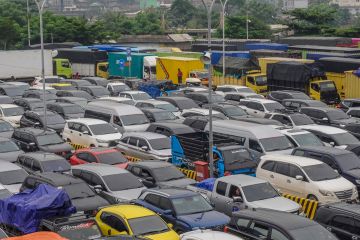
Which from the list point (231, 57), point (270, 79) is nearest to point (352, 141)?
point (270, 79)

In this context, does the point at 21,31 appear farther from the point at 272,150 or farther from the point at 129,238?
the point at 129,238

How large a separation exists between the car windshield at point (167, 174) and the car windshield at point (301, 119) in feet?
31.4

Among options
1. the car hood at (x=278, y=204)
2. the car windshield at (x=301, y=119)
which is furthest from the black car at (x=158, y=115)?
the car hood at (x=278, y=204)

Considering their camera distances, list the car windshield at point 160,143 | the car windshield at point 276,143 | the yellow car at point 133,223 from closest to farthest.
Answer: the yellow car at point 133,223
the car windshield at point 276,143
the car windshield at point 160,143

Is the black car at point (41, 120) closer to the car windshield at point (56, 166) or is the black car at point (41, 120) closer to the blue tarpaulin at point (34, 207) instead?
the car windshield at point (56, 166)

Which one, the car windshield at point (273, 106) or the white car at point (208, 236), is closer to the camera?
the white car at point (208, 236)

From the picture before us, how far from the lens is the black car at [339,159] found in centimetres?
2144

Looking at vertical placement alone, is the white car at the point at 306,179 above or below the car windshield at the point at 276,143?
below

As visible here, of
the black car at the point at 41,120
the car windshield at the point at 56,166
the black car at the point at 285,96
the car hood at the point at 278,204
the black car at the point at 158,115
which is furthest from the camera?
the black car at the point at 285,96

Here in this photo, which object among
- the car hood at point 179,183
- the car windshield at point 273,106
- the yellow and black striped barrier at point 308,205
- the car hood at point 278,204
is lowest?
the yellow and black striped barrier at point 308,205

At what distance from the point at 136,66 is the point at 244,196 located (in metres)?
36.6

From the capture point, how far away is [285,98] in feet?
124

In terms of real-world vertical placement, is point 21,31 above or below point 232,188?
above

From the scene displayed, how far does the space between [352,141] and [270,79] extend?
735 inches
